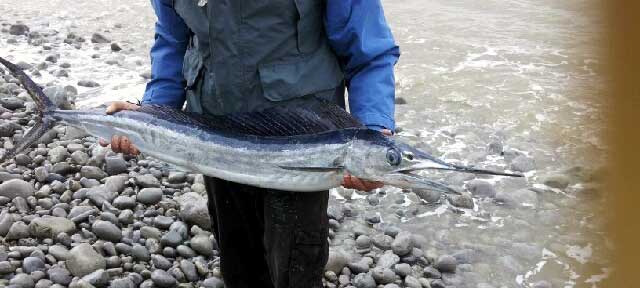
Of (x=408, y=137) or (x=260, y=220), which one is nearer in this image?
(x=260, y=220)

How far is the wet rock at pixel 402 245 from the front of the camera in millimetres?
4007

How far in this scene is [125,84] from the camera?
775 centimetres

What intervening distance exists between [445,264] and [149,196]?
6.40 feet

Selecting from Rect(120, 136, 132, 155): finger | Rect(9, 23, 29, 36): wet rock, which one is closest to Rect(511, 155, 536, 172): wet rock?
Rect(120, 136, 132, 155): finger

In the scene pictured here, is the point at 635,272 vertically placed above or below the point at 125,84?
above

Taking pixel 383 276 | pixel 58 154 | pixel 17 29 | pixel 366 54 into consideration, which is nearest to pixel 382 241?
pixel 383 276

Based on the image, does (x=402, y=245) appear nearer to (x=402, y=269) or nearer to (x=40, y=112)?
(x=402, y=269)

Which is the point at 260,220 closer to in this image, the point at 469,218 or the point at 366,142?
the point at 366,142

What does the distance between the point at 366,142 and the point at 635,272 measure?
115 centimetres

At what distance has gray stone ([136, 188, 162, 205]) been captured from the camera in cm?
430

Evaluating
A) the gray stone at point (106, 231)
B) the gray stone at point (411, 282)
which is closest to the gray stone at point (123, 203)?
the gray stone at point (106, 231)

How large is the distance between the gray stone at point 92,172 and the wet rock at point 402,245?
2.12 m

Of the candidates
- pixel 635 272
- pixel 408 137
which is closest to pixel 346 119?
pixel 635 272

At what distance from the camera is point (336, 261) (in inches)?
145
